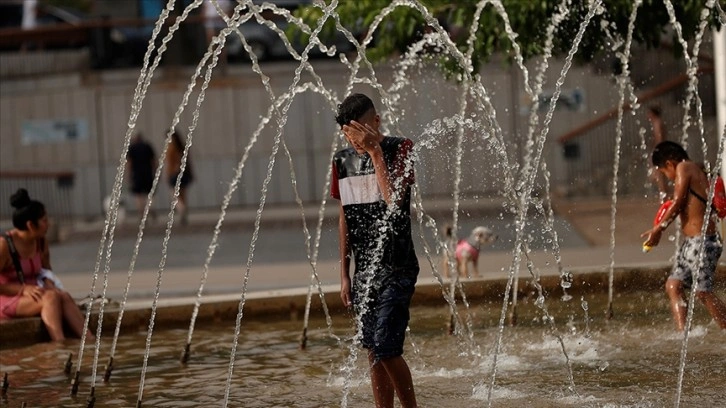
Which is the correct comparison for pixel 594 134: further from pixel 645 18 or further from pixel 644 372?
pixel 644 372

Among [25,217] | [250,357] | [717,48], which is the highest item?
[717,48]

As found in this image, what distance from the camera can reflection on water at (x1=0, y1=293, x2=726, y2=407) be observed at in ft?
24.2

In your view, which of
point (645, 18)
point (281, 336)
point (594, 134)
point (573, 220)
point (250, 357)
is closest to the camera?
point (250, 357)

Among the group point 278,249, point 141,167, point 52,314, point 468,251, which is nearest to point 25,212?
point 52,314

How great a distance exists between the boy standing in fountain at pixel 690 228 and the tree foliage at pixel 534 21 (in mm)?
2983

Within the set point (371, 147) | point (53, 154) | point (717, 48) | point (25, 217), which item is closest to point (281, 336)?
point (25, 217)

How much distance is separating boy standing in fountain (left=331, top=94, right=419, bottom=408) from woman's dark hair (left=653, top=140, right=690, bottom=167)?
2829 millimetres

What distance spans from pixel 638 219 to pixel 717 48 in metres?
3.98

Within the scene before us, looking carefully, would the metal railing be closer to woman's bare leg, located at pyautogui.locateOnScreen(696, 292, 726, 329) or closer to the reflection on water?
the reflection on water

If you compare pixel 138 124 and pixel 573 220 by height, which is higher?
pixel 138 124

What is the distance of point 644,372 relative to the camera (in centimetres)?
780

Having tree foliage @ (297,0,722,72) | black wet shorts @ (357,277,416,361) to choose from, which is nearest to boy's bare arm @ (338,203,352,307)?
black wet shorts @ (357,277,416,361)

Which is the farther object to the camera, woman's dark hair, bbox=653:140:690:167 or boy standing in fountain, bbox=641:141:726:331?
woman's dark hair, bbox=653:140:690:167

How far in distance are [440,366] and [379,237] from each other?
2.12 m
